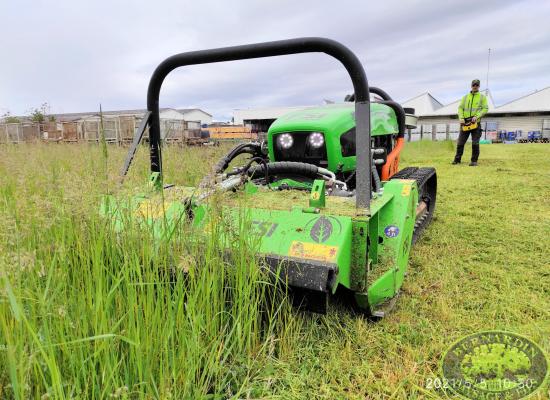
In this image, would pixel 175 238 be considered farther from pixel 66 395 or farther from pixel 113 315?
pixel 66 395

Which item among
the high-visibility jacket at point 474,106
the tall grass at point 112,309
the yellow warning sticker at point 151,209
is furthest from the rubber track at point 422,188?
the high-visibility jacket at point 474,106

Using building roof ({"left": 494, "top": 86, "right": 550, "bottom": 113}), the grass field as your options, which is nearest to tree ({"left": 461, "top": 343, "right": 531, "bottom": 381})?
the grass field

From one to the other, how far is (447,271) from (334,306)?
45.2 inches

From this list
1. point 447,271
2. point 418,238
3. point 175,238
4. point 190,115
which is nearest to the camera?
point 175,238

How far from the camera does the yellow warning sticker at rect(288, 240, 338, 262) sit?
170cm

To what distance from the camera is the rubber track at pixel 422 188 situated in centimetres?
369

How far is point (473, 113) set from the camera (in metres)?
8.94

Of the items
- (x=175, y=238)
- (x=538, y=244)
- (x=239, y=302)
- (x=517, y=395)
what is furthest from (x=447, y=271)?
(x=175, y=238)

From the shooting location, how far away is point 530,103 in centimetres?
3622

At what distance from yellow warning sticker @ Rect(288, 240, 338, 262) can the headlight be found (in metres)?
1.42

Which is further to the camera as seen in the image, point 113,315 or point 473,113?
point 473,113

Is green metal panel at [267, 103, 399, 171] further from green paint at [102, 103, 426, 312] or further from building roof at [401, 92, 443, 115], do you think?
building roof at [401, 92, 443, 115]

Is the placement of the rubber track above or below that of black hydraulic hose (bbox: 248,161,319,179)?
below

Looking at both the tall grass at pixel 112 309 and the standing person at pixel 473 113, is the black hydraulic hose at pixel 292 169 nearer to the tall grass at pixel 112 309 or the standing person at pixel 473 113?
the tall grass at pixel 112 309
